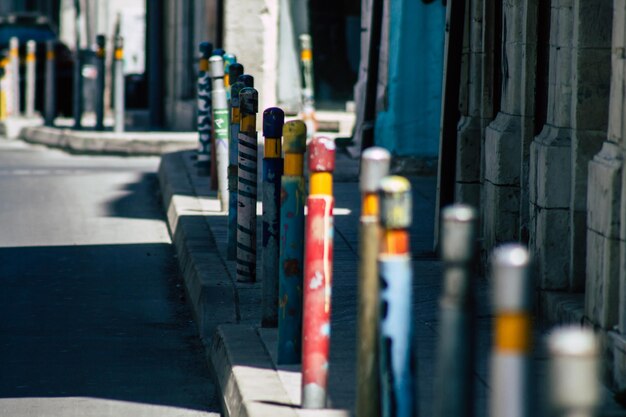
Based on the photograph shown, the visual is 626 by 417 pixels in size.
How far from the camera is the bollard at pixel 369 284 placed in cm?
490

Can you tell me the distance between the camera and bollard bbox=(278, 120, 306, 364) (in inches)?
250

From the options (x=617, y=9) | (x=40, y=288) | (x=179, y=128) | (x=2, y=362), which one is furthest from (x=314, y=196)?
(x=179, y=128)

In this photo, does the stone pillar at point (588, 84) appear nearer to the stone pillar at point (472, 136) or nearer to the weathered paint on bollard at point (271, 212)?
the weathered paint on bollard at point (271, 212)

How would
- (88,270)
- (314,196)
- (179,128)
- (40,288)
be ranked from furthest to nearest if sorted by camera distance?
(179,128) < (88,270) < (40,288) < (314,196)

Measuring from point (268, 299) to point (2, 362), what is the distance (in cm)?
135

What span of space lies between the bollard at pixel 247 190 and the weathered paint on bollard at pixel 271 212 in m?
1.13

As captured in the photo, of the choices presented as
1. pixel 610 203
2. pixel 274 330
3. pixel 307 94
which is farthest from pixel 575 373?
pixel 307 94

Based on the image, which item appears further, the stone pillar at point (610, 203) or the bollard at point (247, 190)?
the bollard at point (247, 190)

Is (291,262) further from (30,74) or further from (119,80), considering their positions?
(30,74)

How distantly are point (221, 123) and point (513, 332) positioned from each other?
7783 millimetres

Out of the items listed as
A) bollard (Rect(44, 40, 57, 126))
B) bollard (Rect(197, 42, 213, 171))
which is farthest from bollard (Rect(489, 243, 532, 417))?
bollard (Rect(44, 40, 57, 126))

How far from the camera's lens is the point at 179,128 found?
74.2 feet

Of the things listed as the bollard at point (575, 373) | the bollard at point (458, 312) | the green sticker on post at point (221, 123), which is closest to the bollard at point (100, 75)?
the green sticker on post at point (221, 123)

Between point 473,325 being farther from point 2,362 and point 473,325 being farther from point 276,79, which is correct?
point 276,79
